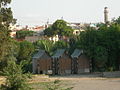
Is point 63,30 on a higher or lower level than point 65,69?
higher

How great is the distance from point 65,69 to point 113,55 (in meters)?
9.11

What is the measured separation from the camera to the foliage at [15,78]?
27.0ft

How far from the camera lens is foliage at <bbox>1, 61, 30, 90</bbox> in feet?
27.0

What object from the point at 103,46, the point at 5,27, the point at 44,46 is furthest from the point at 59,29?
the point at 5,27

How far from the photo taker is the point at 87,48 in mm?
56375

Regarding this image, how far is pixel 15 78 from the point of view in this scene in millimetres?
8227

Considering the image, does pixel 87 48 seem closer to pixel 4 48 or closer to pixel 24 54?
pixel 24 54

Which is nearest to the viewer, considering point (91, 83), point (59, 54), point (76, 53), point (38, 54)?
point (91, 83)

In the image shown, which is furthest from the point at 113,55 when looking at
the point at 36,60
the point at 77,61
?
the point at 36,60

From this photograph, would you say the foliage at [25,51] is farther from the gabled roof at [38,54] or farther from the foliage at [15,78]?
the foliage at [15,78]

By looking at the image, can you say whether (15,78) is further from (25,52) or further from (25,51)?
(25,51)

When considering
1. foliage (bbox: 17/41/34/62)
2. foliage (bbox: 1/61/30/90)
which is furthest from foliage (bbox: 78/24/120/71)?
foliage (bbox: 1/61/30/90)

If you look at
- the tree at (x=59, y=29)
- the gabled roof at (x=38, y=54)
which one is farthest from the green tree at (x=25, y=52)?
the tree at (x=59, y=29)

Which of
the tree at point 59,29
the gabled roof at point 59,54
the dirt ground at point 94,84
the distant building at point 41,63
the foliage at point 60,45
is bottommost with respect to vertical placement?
the dirt ground at point 94,84
